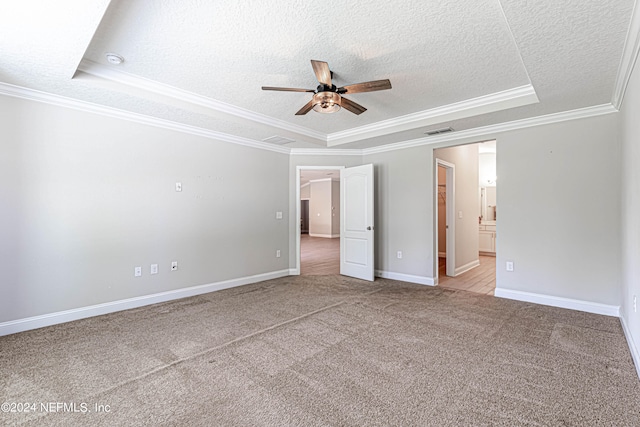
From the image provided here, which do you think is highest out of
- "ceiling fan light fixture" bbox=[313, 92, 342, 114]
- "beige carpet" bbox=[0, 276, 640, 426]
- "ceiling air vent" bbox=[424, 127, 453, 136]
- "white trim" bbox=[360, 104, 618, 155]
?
"ceiling air vent" bbox=[424, 127, 453, 136]

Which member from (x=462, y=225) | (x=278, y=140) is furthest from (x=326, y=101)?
(x=462, y=225)

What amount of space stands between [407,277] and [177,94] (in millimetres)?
4272

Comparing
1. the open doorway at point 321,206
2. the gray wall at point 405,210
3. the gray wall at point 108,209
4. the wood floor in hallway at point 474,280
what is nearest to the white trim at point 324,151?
the gray wall at point 405,210

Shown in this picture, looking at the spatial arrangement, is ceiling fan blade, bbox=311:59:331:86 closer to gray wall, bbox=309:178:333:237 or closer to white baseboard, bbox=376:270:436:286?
white baseboard, bbox=376:270:436:286

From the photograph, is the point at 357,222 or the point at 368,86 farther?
the point at 357,222

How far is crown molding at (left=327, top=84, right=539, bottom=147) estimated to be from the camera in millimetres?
3295

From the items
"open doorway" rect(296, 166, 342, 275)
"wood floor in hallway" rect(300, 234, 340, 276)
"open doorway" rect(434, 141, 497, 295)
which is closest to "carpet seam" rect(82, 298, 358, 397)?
"wood floor in hallway" rect(300, 234, 340, 276)

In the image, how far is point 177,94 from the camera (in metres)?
3.35

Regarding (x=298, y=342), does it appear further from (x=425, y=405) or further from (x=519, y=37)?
(x=519, y=37)

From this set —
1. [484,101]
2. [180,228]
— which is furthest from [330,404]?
[484,101]

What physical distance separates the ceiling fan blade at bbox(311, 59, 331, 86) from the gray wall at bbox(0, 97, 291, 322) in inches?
99.2

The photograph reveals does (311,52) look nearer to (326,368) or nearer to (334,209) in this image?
(326,368)

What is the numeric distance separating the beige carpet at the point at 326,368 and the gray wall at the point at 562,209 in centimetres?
43

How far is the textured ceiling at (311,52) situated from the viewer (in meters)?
1.96
